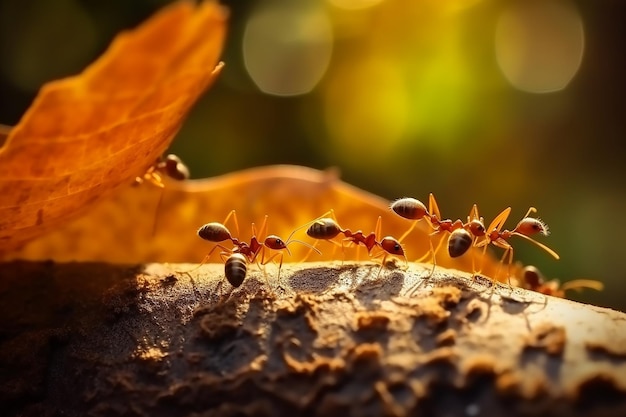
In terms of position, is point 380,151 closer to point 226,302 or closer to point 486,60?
point 486,60

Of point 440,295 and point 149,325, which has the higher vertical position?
point 440,295

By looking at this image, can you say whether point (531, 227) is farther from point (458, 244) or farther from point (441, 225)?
point (458, 244)

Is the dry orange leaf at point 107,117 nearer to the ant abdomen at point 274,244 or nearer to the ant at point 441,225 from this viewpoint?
the ant abdomen at point 274,244

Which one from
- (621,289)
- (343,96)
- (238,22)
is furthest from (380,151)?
(621,289)

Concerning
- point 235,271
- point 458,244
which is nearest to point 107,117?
point 235,271

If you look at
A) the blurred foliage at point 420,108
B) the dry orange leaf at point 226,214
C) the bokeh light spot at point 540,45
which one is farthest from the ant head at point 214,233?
the bokeh light spot at point 540,45

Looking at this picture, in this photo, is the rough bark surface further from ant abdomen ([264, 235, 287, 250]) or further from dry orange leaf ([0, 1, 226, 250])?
ant abdomen ([264, 235, 287, 250])
